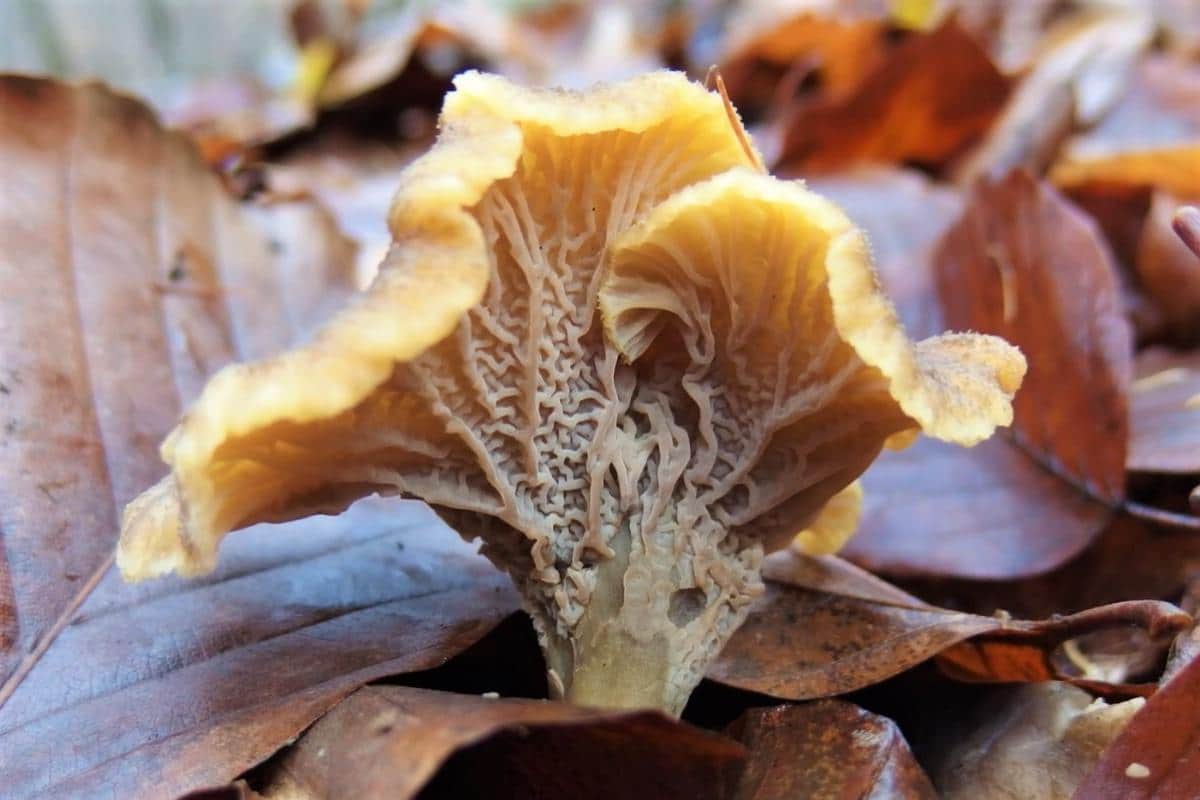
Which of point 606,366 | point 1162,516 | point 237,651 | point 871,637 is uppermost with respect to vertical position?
point 606,366

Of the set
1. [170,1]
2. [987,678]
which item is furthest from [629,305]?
[170,1]

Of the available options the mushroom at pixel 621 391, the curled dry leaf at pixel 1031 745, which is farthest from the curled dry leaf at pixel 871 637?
the mushroom at pixel 621 391

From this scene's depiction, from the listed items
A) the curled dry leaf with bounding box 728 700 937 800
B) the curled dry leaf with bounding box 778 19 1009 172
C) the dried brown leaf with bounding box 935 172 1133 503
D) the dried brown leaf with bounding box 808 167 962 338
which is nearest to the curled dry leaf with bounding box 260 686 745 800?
the curled dry leaf with bounding box 728 700 937 800

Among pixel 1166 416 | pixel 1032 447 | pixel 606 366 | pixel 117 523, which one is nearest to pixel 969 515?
pixel 1032 447

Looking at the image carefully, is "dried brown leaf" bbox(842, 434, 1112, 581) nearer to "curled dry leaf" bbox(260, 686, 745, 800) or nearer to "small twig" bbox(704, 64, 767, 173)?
"curled dry leaf" bbox(260, 686, 745, 800)

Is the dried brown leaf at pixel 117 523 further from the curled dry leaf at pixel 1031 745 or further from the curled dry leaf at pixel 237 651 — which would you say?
the curled dry leaf at pixel 1031 745

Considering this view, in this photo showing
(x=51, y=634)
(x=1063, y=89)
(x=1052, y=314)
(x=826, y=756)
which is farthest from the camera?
(x=1063, y=89)

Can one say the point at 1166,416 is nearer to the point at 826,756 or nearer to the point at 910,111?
the point at 826,756
